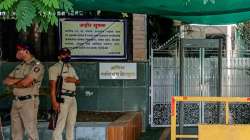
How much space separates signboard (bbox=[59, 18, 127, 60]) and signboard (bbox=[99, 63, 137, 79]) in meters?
0.18

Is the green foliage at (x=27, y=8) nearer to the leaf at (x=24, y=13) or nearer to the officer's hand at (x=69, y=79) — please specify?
the leaf at (x=24, y=13)

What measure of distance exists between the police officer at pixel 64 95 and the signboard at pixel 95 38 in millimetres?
3519

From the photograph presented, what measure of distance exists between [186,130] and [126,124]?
3.41 meters

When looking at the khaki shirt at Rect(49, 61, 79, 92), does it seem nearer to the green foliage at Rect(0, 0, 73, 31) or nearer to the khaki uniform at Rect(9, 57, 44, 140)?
the khaki uniform at Rect(9, 57, 44, 140)

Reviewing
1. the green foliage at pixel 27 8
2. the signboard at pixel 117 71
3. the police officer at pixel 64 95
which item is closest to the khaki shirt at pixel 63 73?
the police officer at pixel 64 95

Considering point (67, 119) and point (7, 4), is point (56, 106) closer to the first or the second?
point (67, 119)

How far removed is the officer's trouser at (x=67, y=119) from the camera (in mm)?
9164

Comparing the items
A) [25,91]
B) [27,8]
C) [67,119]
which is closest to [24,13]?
[27,8]

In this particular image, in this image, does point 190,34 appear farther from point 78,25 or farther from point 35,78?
point 35,78

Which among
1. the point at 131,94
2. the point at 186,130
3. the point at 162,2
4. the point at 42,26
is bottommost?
the point at 186,130

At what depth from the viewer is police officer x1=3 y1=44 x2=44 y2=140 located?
8930 mm

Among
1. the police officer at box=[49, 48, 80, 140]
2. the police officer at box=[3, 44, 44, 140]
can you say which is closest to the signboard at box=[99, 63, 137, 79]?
the police officer at box=[49, 48, 80, 140]

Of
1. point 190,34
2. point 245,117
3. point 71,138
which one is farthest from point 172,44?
point 71,138

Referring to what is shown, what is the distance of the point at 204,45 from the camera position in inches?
412
